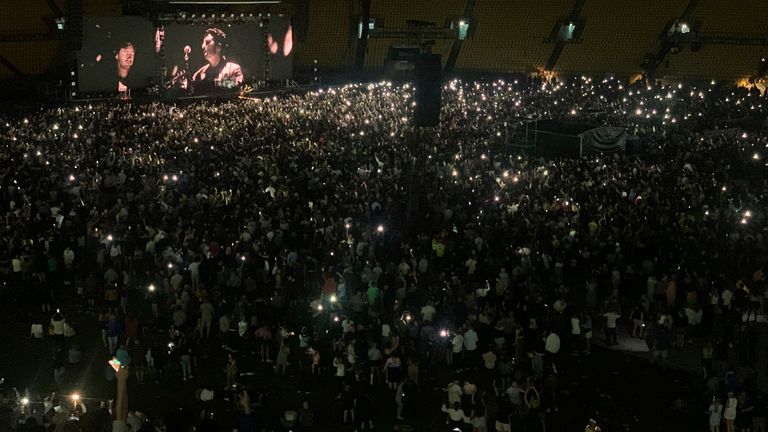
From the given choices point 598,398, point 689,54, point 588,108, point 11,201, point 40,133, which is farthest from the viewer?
point 689,54

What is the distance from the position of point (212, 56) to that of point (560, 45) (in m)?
14.4

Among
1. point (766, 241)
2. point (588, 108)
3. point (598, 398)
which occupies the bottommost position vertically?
point (598, 398)

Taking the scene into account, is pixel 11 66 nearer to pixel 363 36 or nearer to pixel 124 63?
pixel 124 63

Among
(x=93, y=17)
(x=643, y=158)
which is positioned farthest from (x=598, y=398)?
(x=93, y=17)

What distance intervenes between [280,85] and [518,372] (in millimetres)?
25763

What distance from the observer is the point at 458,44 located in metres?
37.0

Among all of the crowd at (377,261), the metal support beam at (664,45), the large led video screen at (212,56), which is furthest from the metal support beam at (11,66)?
the metal support beam at (664,45)

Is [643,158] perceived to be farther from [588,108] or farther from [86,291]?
[86,291]

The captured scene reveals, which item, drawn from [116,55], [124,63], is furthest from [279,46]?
[116,55]

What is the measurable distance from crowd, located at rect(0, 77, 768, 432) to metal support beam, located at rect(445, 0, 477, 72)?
1354 cm

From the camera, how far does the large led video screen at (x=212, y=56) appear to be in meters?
32.1

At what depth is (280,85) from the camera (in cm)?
3431

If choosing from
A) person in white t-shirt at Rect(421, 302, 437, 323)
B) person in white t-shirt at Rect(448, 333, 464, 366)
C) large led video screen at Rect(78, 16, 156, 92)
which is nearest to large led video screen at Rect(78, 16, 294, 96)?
large led video screen at Rect(78, 16, 156, 92)

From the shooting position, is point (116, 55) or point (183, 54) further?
point (183, 54)
